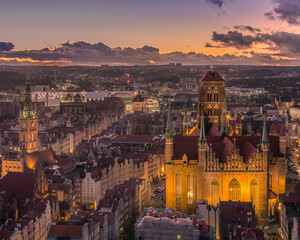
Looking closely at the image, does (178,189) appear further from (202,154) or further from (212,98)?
(212,98)

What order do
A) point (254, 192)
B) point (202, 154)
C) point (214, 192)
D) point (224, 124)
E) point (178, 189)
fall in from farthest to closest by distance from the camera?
1. point (224, 124)
2. point (178, 189)
3. point (214, 192)
4. point (254, 192)
5. point (202, 154)

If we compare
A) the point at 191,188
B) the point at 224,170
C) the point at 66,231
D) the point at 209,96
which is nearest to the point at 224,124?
the point at 209,96

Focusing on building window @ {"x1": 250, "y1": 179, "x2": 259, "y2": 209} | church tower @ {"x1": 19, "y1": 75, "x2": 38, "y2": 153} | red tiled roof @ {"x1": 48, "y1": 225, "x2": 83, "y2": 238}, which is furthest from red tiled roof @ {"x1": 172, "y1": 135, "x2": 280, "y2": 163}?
church tower @ {"x1": 19, "y1": 75, "x2": 38, "y2": 153}

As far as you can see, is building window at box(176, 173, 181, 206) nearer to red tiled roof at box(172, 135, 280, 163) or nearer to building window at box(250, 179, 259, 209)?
red tiled roof at box(172, 135, 280, 163)

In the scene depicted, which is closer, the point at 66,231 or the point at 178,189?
the point at 66,231

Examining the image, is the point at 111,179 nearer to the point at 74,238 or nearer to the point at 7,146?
the point at 74,238

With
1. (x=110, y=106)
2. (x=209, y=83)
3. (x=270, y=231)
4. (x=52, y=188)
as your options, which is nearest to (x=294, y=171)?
(x=209, y=83)

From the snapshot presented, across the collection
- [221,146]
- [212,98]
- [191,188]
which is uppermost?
[212,98]
